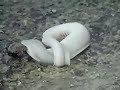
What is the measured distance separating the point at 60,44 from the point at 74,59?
0.16 m

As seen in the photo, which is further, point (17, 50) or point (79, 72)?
point (17, 50)

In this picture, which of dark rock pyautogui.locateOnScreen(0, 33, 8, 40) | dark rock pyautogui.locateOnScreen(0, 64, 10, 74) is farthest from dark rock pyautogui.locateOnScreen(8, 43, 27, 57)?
dark rock pyautogui.locateOnScreen(0, 33, 8, 40)

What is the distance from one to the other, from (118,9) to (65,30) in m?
0.71

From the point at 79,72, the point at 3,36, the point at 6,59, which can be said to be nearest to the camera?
the point at 79,72

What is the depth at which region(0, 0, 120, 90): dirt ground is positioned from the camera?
238 centimetres

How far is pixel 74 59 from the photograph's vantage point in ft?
8.57

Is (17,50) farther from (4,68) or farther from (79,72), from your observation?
(79,72)

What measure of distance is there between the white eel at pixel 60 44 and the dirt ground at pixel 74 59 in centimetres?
5

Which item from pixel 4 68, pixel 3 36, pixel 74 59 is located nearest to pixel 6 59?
pixel 4 68

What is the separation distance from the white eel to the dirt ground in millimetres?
51

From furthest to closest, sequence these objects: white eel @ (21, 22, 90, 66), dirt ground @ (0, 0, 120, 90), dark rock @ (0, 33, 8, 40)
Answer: dark rock @ (0, 33, 8, 40) → white eel @ (21, 22, 90, 66) → dirt ground @ (0, 0, 120, 90)

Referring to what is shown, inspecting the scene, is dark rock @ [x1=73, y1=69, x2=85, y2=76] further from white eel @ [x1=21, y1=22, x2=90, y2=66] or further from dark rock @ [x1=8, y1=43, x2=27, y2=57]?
dark rock @ [x1=8, y1=43, x2=27, y2=57]

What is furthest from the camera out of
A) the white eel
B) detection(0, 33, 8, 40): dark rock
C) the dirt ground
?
detection(0, 33, 8, 40): dark rock

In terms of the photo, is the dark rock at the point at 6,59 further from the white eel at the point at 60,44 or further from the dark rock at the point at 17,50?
the white eel at the point at 60,44
